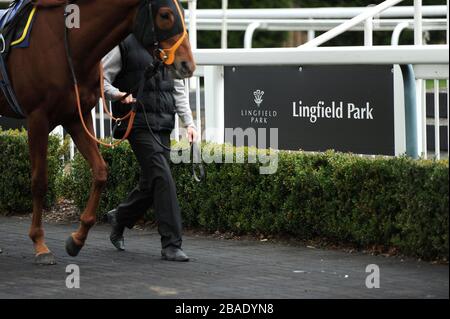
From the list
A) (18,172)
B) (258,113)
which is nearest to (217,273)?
(258,113)

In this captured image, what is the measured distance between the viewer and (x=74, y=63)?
802cm

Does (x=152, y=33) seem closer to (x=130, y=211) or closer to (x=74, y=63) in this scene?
(x=74, y=63)

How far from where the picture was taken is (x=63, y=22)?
8.09 meters

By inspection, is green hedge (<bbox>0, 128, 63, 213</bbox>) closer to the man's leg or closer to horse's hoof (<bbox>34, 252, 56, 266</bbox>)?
the man's leg

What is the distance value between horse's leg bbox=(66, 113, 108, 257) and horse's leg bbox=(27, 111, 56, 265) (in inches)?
7.8

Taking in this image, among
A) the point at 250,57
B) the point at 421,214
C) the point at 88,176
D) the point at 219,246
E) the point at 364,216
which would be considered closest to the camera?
the point at 421,214

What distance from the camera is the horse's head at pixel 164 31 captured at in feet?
25.1

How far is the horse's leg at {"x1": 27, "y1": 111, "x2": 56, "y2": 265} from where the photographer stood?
8086mm

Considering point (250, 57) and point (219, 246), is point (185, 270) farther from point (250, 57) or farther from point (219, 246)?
point (250, 57)

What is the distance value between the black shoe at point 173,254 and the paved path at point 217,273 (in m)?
0.06

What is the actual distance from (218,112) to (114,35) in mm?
2307

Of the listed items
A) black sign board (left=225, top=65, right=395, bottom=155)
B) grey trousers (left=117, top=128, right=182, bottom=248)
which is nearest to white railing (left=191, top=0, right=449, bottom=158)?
black sign board (left=225, top=65, right=395, bottom=155)

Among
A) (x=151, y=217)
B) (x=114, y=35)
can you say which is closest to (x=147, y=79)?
(x=114, y=35)

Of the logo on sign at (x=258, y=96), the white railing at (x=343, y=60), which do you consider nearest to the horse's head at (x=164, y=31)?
the white railing at (x=343, y=60)
